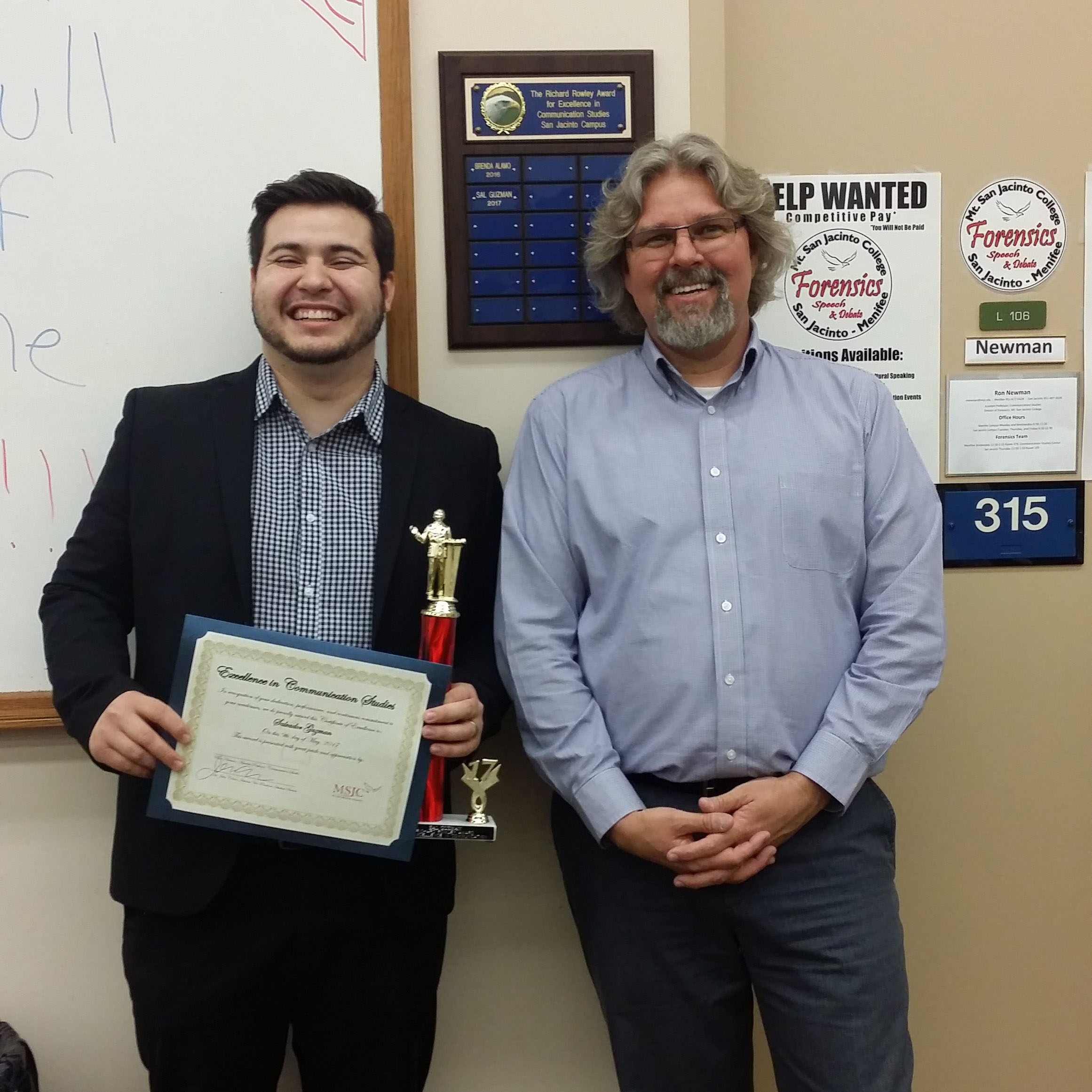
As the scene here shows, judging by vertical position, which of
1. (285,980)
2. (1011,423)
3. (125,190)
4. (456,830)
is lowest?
(285,980)

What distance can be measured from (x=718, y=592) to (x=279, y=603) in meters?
0.59

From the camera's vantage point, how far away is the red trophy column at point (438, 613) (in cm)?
108

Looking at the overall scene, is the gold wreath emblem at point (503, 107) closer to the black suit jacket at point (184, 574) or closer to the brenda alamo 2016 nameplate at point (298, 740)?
the black suit jacket at point (184, 574)

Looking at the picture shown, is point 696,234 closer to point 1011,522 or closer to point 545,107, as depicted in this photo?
point 545,107

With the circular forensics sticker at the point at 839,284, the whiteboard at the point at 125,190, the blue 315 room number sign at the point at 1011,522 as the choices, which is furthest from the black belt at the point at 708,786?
the whiteboard at the point at 125,190

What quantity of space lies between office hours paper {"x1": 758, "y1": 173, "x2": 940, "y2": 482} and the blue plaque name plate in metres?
0.34

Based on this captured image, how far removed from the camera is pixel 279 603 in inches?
45.1

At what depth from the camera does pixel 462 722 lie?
1088 mm

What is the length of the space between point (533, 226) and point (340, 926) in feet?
3.59

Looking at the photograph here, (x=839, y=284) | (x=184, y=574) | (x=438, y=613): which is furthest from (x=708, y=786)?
(x=839, y=284)

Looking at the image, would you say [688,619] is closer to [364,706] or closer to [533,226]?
[364,706]

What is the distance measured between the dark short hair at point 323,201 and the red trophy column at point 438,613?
422mm

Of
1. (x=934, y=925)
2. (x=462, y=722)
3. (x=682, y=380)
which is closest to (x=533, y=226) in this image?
(x=682, y=380)
